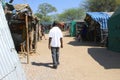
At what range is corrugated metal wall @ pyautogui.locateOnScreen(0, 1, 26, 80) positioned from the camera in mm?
4765

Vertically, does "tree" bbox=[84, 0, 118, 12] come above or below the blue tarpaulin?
above

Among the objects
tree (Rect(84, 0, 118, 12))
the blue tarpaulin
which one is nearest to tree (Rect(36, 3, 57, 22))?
tree (Rect(84, 0, 118, 12))

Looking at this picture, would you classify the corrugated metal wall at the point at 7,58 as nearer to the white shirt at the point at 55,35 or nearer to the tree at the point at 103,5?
the white shirt at the point at 55,35

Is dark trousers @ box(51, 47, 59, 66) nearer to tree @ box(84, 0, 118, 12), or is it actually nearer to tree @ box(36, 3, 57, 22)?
tree @ box(84, 0, 118, 12)

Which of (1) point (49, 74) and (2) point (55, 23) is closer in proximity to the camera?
(1) point (49, 74)

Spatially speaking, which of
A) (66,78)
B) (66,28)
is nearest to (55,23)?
(66,78)

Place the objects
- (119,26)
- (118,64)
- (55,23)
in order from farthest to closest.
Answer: (119,26)
(118,64)
(55,23)

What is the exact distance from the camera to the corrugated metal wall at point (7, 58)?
4765 millimetres

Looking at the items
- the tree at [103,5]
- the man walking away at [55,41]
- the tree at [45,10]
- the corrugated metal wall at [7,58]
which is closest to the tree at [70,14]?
the tree at [45,10]

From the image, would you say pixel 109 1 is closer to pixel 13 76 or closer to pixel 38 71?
pixel 38 71

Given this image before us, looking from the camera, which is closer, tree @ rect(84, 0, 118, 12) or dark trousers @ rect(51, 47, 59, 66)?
dark trousers @ rect(51, 47, 59, 66)

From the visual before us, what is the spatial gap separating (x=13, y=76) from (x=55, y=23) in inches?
301

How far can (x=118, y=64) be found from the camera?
45.5 ft

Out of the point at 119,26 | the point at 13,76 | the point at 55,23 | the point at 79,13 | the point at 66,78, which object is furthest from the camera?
the point at 79,13
